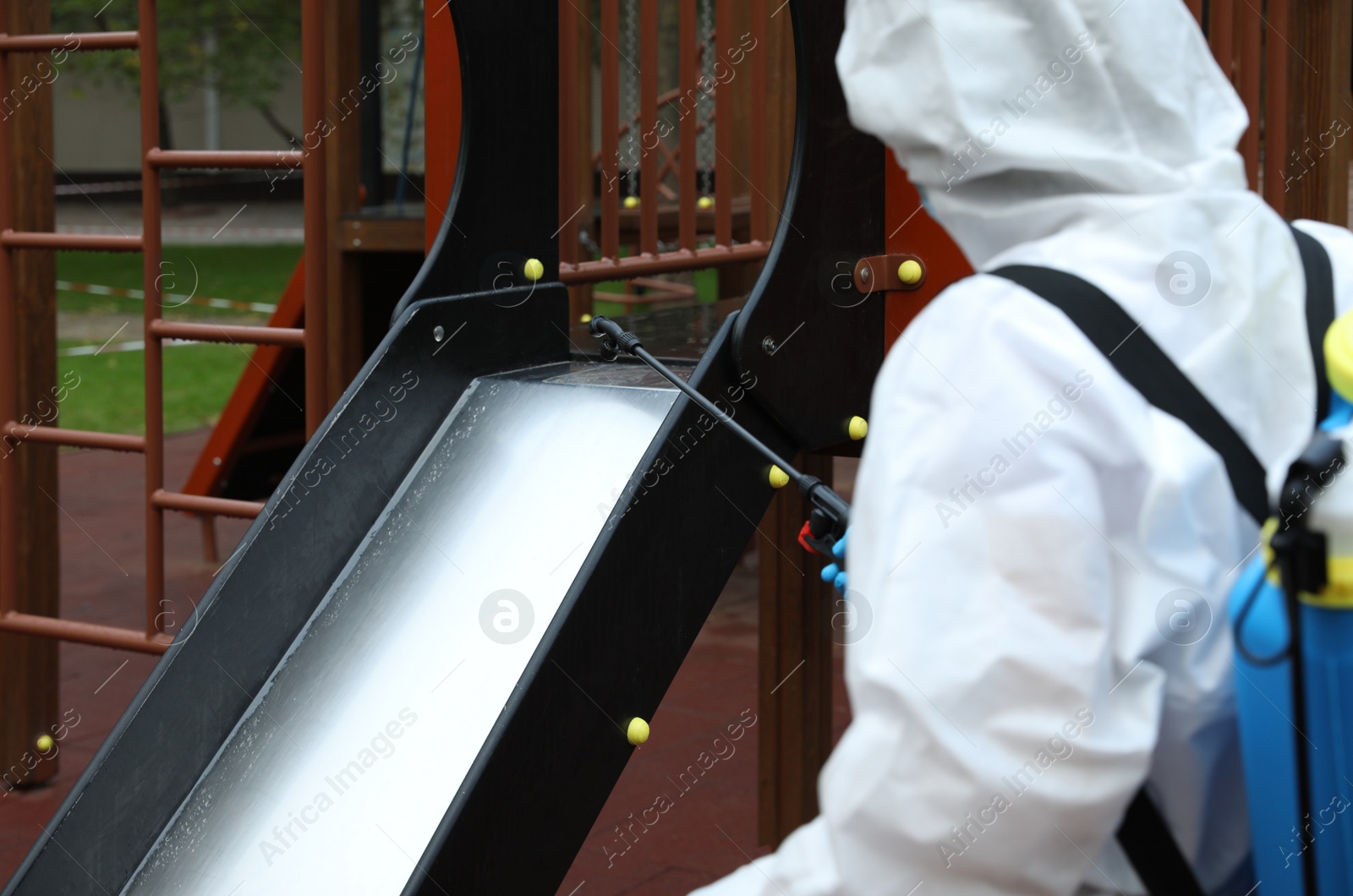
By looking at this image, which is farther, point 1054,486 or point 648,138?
point 648,138

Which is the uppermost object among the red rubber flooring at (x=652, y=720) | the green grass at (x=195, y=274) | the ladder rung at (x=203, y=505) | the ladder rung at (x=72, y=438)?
the ladder rung at (x=72, y=438)

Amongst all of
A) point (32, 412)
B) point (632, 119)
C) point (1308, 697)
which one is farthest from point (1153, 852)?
point (632, 119)

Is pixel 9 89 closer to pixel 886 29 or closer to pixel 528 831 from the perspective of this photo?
pixel 528 831

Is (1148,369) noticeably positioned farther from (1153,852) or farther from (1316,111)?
(1316,111)

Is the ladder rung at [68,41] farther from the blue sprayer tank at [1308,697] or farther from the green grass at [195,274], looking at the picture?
the green grass at [195,274]

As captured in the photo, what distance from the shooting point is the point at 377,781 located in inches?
74.2

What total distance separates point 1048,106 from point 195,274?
1662 centimetres

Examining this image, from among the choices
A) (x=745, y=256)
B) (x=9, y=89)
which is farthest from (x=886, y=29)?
(x=9, y=89)

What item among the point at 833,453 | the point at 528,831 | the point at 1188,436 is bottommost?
the point at 528,831

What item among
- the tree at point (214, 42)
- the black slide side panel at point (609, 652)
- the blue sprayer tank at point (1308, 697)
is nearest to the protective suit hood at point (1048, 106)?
the blue sprayer tank at point (1308, 697)

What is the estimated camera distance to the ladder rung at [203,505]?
3.02 meters

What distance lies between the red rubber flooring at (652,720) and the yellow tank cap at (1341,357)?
8.02ft

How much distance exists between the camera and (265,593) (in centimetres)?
208

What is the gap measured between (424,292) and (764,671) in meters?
1.55
